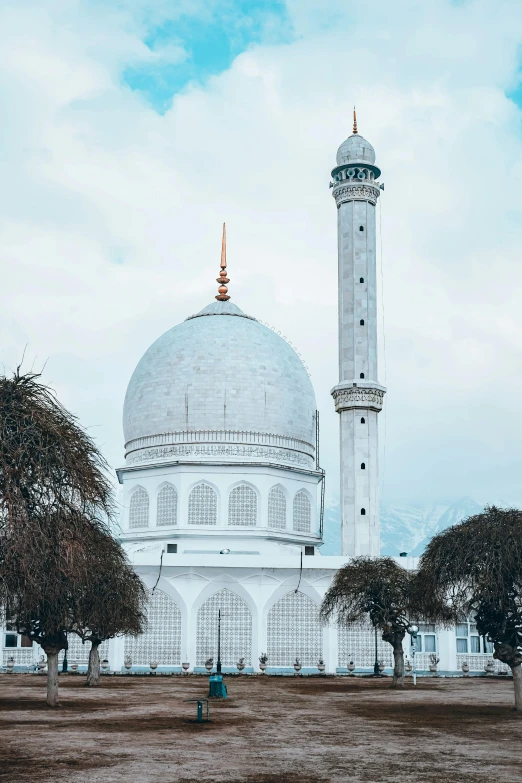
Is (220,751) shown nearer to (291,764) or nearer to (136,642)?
(291,764)

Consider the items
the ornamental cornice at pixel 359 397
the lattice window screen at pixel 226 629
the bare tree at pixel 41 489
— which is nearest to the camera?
the bare tree at pixel 41 489

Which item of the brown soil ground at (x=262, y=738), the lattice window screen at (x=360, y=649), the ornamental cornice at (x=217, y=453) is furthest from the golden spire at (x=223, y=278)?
the brown soil ground at (x=262, y=738)

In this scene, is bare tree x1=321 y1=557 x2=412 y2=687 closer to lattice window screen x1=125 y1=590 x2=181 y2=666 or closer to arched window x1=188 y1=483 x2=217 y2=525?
lattice window screen x1=125 y1=590 x2=181 y2=666

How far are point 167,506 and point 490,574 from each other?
32436 millimetres

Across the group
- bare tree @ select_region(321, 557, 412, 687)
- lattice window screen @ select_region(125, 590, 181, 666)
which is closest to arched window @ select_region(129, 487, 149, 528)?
lattice window screen @ select_region(125, 590, 181, 666)

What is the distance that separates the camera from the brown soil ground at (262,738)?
1412 cm

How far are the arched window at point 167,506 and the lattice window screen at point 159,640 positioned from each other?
229 inches

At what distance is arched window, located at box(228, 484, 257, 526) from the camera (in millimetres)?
53625

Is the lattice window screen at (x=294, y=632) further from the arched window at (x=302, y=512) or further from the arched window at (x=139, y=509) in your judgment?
the arched window at (x=139, y=509)

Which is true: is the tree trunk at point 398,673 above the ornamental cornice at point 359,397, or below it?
below

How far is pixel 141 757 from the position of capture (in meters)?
15.4

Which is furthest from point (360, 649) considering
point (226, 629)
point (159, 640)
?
point (159, 640)

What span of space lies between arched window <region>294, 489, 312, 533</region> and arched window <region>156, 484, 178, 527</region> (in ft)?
23.9

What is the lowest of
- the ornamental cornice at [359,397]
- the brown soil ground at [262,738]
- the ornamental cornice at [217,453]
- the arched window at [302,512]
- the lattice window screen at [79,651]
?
the brown soil ground at [262,738]
